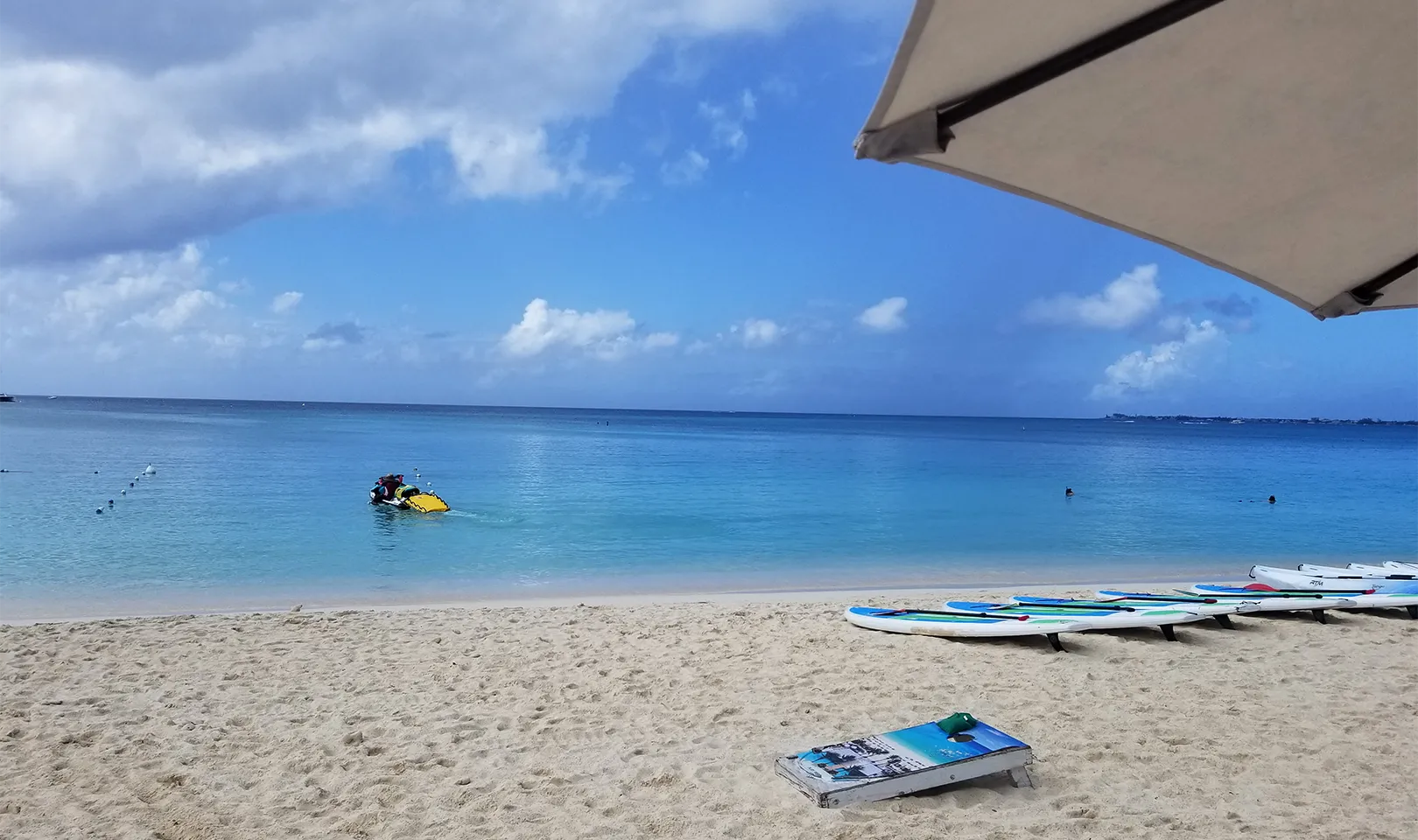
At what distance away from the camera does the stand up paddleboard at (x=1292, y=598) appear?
29.6 feet

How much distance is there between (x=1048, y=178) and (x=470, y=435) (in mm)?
62929

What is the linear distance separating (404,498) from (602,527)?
4877 mm

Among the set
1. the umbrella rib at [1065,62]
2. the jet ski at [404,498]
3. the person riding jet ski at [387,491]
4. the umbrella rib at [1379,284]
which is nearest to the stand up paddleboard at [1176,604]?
the umbrella rib at [1379,284]

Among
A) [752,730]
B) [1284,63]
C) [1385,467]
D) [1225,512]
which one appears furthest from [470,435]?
[1284,63]

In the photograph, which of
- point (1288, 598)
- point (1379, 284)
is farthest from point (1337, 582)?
point (1379, 284)

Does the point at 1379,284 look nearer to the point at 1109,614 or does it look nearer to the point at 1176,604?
the point at 1109,614

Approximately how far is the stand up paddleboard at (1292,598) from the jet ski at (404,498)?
15461mm

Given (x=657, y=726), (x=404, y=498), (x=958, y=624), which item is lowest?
(x=404, y=498)

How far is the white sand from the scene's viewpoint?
4.40m

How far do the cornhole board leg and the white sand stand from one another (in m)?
0.07

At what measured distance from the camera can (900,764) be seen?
15.3 feet

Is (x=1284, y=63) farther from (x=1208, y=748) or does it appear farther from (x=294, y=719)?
(x=294, y=719)

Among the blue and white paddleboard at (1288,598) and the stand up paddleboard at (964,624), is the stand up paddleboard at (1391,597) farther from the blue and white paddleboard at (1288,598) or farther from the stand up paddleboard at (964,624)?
the stand up paddleboard at (964,624)

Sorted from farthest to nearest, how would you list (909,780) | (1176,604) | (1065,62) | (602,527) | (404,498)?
(404,498)
(602,527)
(1176,604)
(909,780)
(1065,62)
